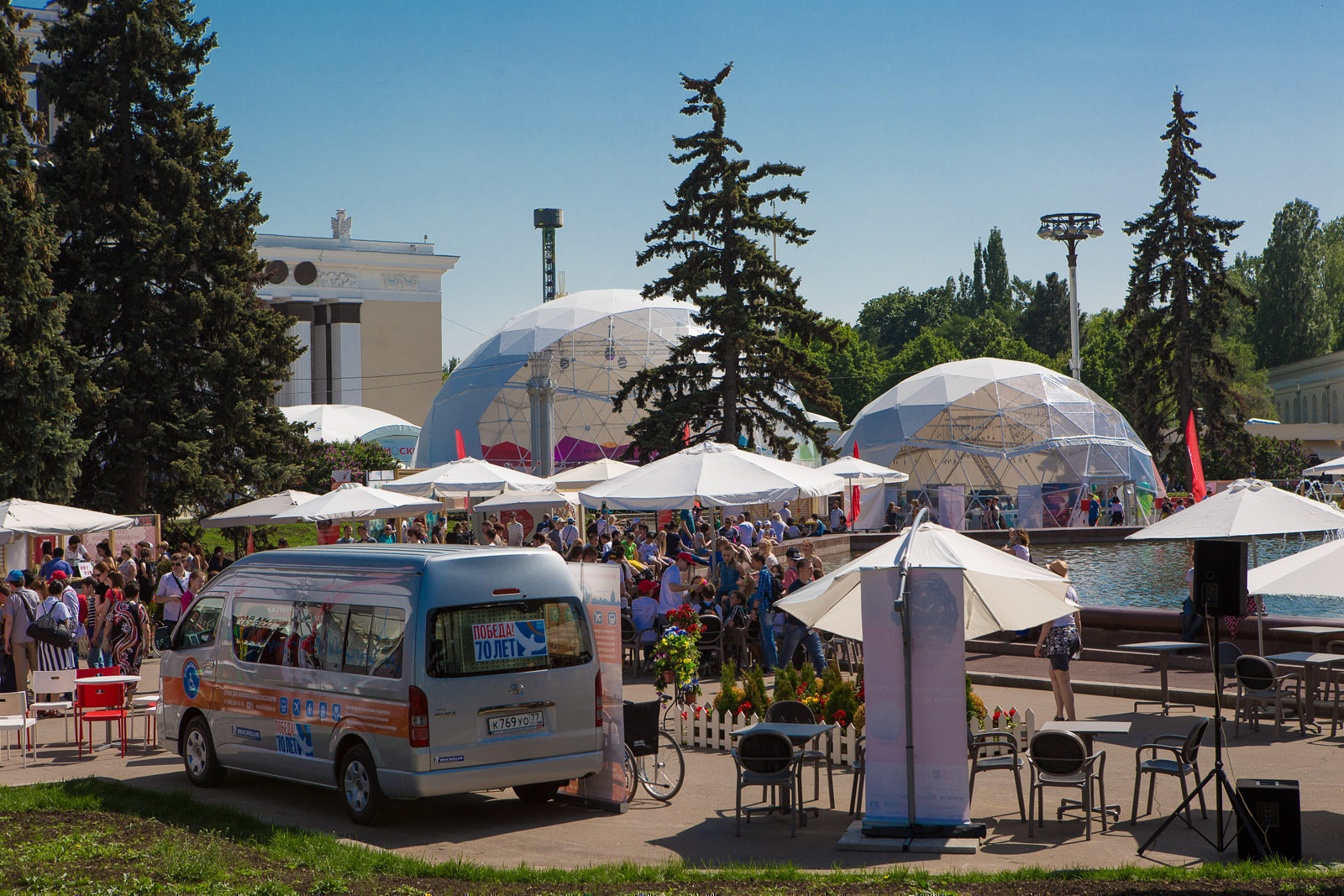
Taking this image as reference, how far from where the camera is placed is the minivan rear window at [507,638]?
904cm

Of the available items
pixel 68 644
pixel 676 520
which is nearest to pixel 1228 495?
pixel 68 644

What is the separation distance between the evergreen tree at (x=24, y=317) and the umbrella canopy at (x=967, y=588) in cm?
1895

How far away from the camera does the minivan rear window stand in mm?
9039

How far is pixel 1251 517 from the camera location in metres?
14.6

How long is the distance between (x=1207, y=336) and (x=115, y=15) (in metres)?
38.0

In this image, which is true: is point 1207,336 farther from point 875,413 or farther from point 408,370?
point 408,370

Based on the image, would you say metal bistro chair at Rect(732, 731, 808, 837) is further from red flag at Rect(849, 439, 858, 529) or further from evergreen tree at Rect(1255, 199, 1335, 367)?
evergreen tree at Rect(1255, 199, 1335, 367)

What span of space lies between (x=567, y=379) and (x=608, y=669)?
48713 millimetres

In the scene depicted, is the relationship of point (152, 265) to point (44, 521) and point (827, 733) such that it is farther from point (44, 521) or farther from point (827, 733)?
point (827, 733)

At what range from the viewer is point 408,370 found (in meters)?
99.5

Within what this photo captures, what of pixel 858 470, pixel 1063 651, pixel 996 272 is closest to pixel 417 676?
pixel 1063 651

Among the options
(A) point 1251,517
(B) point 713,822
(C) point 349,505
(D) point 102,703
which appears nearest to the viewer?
(B) point 713,822

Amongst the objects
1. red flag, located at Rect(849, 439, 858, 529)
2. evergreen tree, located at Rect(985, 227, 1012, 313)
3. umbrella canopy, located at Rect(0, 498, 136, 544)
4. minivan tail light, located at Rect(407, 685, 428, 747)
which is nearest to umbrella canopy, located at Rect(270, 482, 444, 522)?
umbrella canopy, located at Rect(0, 498, 136, 544)

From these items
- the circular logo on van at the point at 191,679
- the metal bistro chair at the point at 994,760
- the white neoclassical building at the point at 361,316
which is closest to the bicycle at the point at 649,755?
→ the metal bistro chair at the point at 994,760
